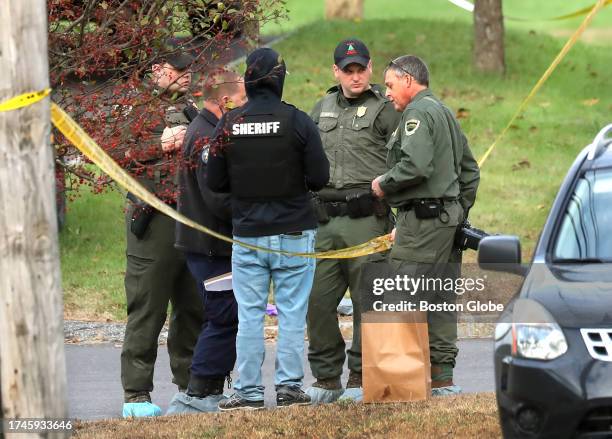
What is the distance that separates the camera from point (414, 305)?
800 centimetres

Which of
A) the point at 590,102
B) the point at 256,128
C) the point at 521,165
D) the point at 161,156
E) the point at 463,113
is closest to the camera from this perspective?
the point at 256,128

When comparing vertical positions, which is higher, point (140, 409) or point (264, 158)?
point (264, 158)

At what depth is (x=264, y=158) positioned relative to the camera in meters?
7.48

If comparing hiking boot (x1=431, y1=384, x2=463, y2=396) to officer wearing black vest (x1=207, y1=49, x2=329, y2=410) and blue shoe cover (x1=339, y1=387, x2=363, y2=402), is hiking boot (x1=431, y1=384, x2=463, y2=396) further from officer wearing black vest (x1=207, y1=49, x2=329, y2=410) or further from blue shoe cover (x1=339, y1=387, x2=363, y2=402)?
officer wearing black vest (x1=207, y1=49, x2=329, y2=410)

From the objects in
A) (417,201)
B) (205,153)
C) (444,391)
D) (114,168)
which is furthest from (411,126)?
(114,168)

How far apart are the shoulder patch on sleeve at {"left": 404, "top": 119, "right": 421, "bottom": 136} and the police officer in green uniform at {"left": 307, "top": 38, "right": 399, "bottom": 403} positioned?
1.82ft

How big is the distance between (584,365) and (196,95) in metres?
2.99

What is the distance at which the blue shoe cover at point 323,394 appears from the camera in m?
8.55

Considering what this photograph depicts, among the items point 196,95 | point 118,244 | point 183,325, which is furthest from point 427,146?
point 118,244

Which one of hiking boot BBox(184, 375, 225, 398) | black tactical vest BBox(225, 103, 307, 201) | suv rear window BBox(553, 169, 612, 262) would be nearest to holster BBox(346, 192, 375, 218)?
black tactical vest BBox(225, 103, 307, 201)

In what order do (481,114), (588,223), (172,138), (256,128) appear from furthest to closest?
(481,114)
(172,138)
(256,128)
(588,223)

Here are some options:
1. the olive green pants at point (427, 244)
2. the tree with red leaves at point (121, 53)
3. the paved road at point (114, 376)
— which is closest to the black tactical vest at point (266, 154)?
the tree with red leaves at point (121, 53)

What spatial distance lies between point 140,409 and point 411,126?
2390 millimetres

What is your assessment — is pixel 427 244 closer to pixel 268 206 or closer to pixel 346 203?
pixel 346 203
